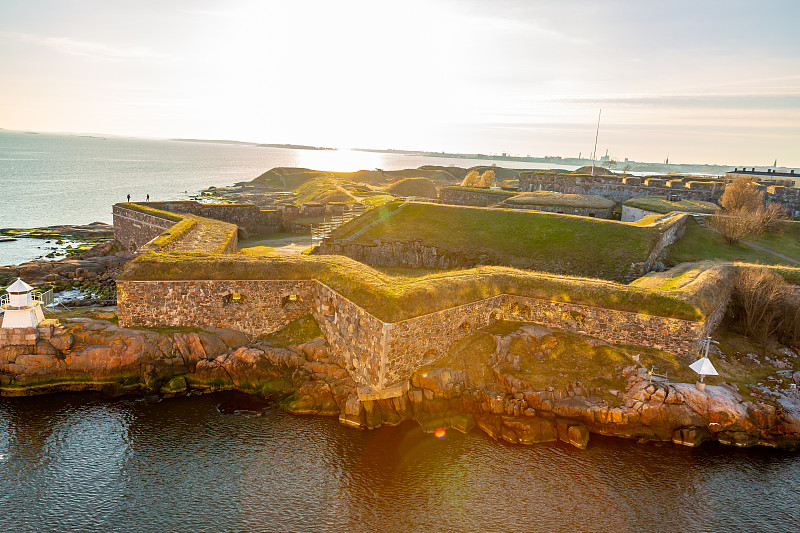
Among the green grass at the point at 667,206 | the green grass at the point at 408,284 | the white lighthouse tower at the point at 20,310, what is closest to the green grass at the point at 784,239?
the green grass at the point at 667,206

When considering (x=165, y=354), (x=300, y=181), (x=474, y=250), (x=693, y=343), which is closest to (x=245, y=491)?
(x=165, y=354)

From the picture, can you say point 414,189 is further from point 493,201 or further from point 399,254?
point 399,254

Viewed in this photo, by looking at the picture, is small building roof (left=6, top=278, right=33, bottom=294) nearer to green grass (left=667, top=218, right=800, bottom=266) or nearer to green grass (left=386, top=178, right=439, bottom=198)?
green grass (left=667, top=218, right=800, bottom=266)

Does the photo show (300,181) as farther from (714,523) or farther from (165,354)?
(714,523)

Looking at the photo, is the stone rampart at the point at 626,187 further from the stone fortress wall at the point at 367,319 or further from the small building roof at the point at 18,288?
the small building roof at the point at 18,288

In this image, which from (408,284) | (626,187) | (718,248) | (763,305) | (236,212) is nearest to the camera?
(408,284)

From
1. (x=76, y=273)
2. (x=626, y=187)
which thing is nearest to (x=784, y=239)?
(x=626, y=187)

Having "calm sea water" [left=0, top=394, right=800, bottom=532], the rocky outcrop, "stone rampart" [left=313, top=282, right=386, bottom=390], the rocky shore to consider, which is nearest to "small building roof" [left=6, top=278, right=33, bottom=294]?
the rocky shore
